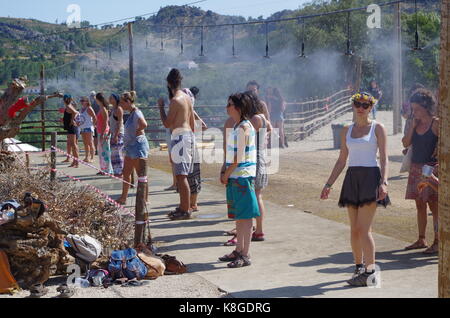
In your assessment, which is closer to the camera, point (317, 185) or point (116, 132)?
point (116, 132)

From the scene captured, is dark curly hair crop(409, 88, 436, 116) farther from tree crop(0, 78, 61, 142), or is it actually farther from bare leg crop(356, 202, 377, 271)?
tree crop(0, 78, 61, 142)

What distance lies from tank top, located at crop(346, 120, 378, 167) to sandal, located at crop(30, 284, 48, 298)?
2.78 metres

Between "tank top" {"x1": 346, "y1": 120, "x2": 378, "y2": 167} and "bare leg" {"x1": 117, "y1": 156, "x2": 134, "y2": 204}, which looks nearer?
"tank top" {"x1": 346, "y1": 120, "x2": 378, "y2": 167}

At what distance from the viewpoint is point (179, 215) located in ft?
30.5

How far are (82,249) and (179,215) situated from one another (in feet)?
9.21

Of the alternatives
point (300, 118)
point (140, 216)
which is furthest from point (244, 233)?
point (300, 118)

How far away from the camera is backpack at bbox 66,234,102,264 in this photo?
6574 millimetres

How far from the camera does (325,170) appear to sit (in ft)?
49.9

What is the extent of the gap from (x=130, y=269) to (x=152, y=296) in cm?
52

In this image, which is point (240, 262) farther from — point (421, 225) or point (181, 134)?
point (181, 134)

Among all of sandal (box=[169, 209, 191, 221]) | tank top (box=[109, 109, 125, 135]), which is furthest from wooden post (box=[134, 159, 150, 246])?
tank top (box=[109, 109, 125, 135])

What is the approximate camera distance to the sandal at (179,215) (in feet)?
30.5

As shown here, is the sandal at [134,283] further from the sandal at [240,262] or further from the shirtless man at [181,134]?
the shirtless man at [181,134]

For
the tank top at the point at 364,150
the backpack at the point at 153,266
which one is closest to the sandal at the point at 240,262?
the backpack at the point at 153,266
